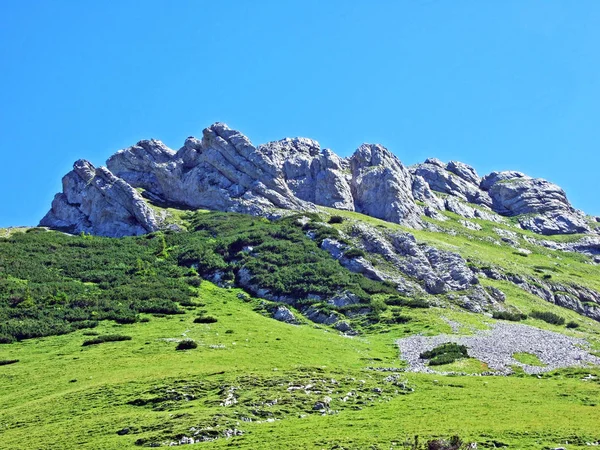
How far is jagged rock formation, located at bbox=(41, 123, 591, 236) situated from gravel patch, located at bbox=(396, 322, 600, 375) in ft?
228

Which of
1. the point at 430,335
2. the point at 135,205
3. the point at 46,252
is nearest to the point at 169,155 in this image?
the point at 135,205

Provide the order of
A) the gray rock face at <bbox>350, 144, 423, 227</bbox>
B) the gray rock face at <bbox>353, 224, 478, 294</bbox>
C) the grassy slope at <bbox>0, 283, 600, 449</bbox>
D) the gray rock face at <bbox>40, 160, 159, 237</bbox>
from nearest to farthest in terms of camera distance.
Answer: the grassy slope at <bbox>0, 283, 600, 449</bbox> < the gray rock face at <bbox>353, 224, 478, 294</bbox> < the gray rock face at <bbox>40, 160, 159, 237</bbox> < the gray rock face at <bbox>350, 144, 423, 227</bbox>

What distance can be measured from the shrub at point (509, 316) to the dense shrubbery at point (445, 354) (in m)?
27.1

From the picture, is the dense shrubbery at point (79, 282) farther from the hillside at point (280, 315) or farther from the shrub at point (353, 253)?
the shrub at point (353, 253)

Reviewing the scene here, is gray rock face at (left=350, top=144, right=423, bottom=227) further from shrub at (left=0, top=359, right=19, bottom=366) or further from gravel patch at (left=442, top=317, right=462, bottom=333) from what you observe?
shrub at (left=0, top=359, right=19, bottom=366)

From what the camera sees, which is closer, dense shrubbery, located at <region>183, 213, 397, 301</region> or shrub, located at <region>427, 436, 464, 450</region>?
shrub, located at <region>427, 436, 464, 450</region>

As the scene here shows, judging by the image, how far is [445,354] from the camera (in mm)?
57531

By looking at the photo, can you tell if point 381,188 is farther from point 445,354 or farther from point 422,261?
point 445,354

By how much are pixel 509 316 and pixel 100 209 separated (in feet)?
285

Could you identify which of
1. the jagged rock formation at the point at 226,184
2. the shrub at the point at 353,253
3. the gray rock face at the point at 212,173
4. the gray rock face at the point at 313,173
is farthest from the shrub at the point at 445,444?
the gray rock face at the point at 313,173

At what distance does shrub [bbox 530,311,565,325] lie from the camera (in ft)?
294

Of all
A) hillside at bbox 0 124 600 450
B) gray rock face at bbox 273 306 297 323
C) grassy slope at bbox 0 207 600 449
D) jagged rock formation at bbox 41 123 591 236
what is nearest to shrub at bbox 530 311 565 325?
hillside at bbox 0 124 600 450

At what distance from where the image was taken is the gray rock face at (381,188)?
493 ft

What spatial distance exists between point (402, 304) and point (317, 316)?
13.7m
